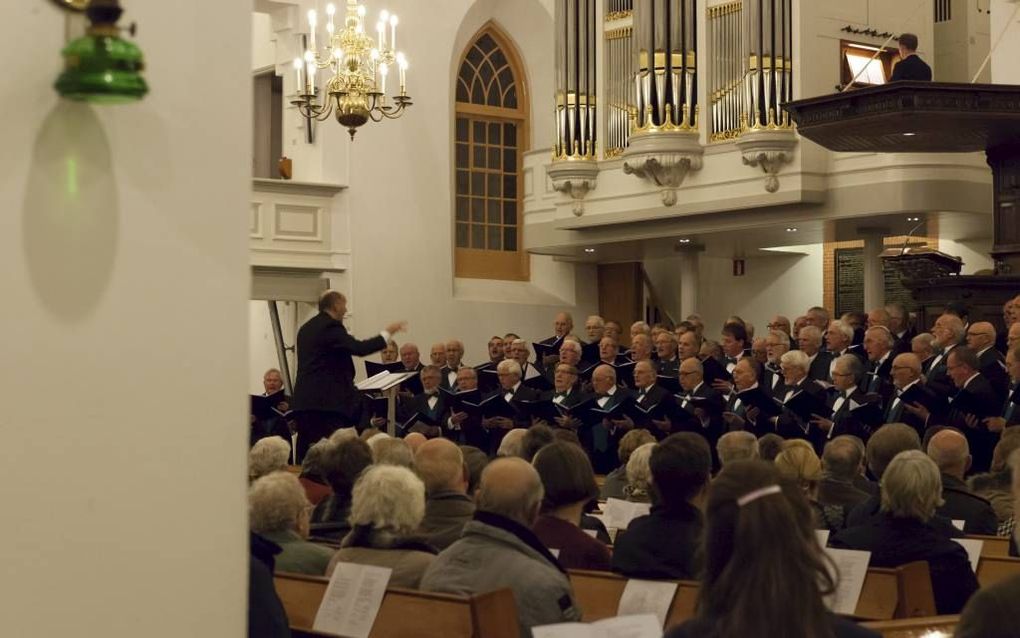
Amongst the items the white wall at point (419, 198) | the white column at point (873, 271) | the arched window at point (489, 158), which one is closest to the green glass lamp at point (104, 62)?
the white column at point (873, 271)

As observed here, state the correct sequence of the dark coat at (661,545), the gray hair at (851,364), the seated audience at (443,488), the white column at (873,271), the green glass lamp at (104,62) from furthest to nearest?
the white column at (873,271) < the gray hair at (851,364) < the seated audience at (443,488) < the dark coat at (661,545) < the green glass lamp at (104,62)

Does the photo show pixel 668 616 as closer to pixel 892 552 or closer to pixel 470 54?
pixel 892 552

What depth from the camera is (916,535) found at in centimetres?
489

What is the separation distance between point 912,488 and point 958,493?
46.8 inches

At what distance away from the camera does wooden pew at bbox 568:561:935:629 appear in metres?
4.52

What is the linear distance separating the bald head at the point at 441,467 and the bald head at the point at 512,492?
1190 millimetres

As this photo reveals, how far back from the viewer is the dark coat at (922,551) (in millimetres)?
4742

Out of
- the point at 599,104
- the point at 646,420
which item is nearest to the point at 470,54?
the point at 599,104

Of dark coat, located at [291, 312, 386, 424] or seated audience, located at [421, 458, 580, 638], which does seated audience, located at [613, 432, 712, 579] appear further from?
dark coat, located at [291, 312, 386, 424]

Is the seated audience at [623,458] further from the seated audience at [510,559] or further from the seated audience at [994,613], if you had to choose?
the seated audience at [994,613]

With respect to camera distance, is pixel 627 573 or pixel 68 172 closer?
pixel 68 172

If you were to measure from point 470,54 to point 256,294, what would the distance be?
13.9ft

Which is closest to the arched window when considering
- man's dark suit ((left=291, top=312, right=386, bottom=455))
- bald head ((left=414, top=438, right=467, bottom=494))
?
man's dark suit ((left=291, top=312, right=386, bottom=455))

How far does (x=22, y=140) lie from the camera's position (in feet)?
9.70
